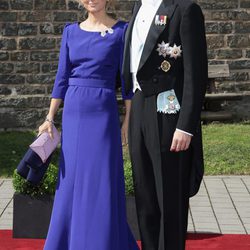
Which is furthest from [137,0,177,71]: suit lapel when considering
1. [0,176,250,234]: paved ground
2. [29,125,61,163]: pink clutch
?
[0,176,250,234]: paved ground

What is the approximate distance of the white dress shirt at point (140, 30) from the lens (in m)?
3.56

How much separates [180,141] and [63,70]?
970 millimetres

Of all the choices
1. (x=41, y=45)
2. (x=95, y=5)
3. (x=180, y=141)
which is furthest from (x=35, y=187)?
(x=41, y=45)

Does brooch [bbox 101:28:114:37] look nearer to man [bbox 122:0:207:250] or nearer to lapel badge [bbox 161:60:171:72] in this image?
man [bbox 122:0:207:250]

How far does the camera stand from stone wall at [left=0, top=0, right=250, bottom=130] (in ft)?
38.1

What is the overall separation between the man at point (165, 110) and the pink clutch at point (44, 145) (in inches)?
24.1

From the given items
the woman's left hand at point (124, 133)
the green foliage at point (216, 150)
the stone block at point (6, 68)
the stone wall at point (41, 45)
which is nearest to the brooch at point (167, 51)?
the woman's left hand at point (124, 133)

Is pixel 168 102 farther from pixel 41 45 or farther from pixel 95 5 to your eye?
pixel 41 45

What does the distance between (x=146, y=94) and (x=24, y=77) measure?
27.8 ft

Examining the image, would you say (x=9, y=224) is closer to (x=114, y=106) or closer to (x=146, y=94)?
(x=114, y=106)

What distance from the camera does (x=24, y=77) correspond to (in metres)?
11.7

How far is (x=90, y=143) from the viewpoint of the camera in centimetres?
389

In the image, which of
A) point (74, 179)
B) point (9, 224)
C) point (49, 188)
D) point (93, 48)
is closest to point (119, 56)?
point (93, 48)

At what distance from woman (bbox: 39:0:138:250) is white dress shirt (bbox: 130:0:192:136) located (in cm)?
23
